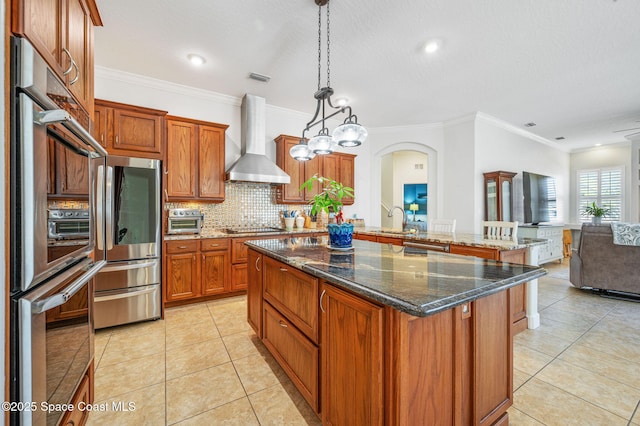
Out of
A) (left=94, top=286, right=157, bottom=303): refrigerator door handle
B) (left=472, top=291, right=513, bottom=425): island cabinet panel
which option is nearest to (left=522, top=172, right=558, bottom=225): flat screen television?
(left=472, top=291, right=513, bottom=425): island cabinet panel

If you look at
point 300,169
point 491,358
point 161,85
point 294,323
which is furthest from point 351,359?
point 161,85

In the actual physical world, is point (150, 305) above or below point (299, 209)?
below

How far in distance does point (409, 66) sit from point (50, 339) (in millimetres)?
3802

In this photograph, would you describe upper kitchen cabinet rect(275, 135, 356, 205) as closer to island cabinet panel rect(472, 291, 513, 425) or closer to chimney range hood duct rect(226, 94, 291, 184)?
chimney range hood duct rect(226, 94, 291, 184)

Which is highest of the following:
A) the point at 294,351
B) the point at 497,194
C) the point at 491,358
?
the point at 497,194

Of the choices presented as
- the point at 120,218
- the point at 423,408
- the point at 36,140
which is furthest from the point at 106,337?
the point at 423,408

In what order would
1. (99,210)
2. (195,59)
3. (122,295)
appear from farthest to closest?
(195,59) < (122,295) < (99,210)

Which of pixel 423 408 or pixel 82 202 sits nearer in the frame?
pixel 423 408

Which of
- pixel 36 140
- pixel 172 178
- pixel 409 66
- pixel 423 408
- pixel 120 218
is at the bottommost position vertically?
pixel 423 408

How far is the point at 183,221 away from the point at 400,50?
3.28m

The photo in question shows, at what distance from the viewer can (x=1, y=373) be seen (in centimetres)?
78

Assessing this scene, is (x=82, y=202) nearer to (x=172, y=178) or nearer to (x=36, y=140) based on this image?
(x=36, y=140)

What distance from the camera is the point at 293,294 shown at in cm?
170

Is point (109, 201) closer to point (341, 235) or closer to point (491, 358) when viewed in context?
point (341, 235)
